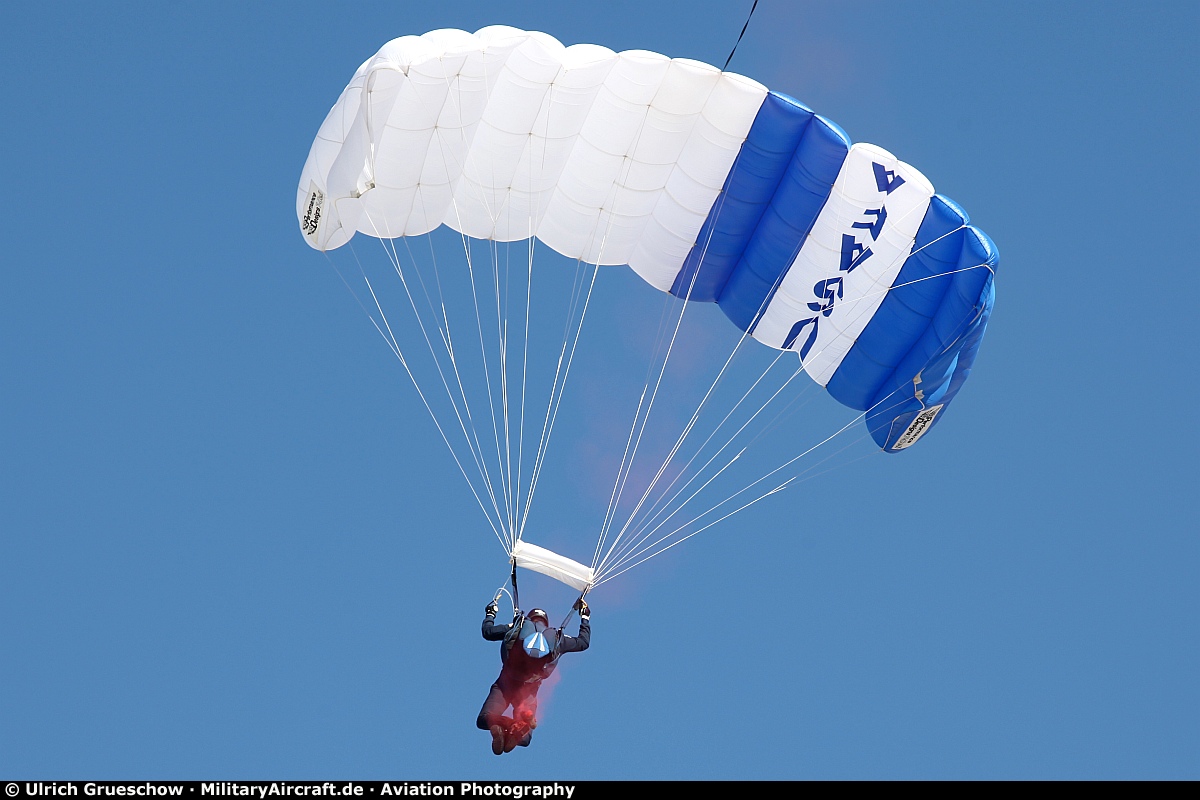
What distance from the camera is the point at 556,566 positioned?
1475 cm

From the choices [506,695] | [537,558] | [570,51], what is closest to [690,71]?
[570,51]

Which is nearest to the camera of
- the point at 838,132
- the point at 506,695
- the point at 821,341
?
the point at 506,695

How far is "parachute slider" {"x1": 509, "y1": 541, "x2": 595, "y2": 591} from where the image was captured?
14.7 metres

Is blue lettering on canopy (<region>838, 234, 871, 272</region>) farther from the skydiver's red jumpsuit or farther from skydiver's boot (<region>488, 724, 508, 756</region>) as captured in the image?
skydiver's boot (<region>488, 724, 508, 756</region>)

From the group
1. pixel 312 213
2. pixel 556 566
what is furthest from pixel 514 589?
pixel 312 213

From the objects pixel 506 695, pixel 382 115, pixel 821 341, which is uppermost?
pixel 382 115

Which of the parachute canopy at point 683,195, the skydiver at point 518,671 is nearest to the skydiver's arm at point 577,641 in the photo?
the skydiver at point 518,671

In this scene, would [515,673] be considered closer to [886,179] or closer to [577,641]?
[577,641]

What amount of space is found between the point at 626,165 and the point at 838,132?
6.45 feet

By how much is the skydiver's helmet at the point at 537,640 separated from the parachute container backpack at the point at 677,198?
61 centimetres

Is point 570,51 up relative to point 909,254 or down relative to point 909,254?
up

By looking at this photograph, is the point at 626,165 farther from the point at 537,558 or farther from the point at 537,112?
the point at 537,558

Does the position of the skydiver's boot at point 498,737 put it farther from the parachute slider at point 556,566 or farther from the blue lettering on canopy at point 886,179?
the blue lettering on canopy at point 886,179

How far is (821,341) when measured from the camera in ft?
53.5
